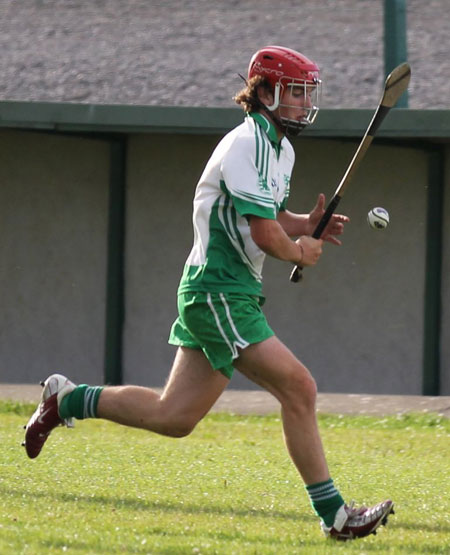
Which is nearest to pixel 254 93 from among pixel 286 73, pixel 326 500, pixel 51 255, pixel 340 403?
pixel 286 73

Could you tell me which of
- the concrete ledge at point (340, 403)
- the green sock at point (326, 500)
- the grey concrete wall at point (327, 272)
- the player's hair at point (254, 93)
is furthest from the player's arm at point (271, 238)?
the grey concrete wall at point (327, 272)

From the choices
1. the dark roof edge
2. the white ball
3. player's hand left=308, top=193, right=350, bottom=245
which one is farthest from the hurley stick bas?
the dark roof edge

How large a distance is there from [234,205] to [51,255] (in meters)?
8.45

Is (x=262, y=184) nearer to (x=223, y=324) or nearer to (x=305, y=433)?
(x=223, y=324)

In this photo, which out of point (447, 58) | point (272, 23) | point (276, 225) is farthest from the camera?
point (272, 23)

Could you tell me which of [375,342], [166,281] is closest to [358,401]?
[375,342]

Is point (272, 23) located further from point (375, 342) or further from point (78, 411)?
point (78, 411)

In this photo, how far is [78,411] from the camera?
6.00 metres

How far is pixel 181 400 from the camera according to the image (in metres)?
5.70

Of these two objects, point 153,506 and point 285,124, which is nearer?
point 285,124

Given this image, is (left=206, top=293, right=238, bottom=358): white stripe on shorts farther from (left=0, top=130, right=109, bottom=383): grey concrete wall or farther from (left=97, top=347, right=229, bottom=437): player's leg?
(left=0, top=130, right=109, bottom=383): grey concrete wall

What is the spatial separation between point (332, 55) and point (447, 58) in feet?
3.97

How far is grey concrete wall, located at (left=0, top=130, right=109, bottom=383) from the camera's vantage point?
13539mm

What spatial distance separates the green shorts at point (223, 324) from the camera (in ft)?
18.0
